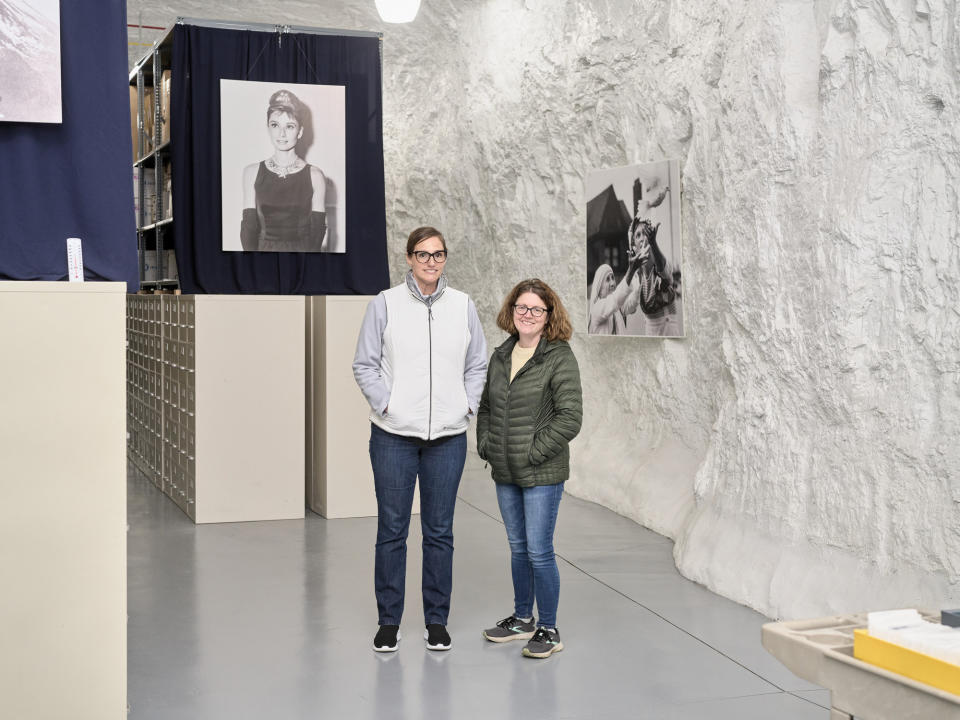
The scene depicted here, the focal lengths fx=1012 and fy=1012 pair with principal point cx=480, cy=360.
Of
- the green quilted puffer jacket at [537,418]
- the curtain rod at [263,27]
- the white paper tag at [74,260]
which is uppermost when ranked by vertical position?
the curtain rod at [263,27]

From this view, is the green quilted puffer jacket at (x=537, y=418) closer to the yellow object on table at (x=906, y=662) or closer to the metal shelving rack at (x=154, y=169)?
the yellow object on table at (x=906, y=662)

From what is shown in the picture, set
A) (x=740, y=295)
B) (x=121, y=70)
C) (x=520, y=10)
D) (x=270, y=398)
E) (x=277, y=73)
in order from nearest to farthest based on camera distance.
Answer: (x=121, y=70) → (x=740, y=295) → (x=270, y=398) → (x=277, y=73) → (x=520, y=10)

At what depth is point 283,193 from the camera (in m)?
7.50

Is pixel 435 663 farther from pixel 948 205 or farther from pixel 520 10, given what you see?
pixel 520 10

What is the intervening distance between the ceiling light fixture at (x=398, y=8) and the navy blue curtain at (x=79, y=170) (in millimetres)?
4446

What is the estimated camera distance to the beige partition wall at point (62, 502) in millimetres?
3070

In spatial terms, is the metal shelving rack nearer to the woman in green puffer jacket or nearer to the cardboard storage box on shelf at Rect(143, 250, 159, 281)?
the cardboard storage box on shelf at Rect(143, 250, 159, 281)

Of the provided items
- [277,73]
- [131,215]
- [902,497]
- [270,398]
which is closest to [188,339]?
[270,398]

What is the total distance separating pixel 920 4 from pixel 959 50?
29 centimetres

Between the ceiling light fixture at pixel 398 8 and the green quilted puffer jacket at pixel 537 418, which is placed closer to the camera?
the green quilted puffer jacket at pixel 537 418

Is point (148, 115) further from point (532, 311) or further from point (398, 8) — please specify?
point (532, 311)

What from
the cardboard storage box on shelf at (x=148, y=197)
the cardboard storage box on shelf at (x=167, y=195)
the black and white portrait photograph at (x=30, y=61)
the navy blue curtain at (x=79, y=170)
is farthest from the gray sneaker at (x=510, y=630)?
the cardboard storage box on shelf at (x=148, y=197)

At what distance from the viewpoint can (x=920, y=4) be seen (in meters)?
4.09

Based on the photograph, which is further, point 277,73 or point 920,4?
point 277,73
